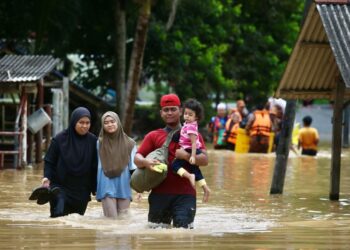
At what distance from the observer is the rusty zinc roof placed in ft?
51.3

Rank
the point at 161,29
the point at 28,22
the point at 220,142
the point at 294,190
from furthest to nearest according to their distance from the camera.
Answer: the point at 161,29
the point at 220,142
the point at 28,22
the point at 294,190

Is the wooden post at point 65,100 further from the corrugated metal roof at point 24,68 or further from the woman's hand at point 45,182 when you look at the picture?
the woman's hand at point 45,182

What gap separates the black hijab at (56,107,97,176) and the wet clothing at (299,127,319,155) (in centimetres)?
1832

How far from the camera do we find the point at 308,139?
3108 cm

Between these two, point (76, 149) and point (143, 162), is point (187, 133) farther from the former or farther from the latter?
point (76, 149)

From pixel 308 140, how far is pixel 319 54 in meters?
14.2

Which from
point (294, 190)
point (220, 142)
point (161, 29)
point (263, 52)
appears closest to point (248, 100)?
point (263, 52)

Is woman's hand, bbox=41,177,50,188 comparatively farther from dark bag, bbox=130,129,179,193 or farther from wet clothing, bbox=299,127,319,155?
wet clothing, bbox=299,127,319,155

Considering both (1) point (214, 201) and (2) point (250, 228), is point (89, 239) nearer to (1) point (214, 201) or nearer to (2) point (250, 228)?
(2) point (250, 228)

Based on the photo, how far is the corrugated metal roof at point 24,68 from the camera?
24.2 m

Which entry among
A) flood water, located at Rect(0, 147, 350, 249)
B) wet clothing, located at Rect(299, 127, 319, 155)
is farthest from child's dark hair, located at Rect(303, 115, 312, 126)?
flood water, located at Rect(0, 147, 350, 249)

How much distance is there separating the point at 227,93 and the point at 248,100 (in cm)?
283

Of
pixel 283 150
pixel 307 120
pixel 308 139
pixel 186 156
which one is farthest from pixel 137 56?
pixel 186 156

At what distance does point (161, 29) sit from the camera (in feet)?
132
